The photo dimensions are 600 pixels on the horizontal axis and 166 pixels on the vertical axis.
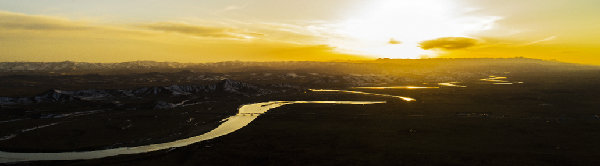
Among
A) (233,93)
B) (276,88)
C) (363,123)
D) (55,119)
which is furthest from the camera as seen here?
(276,88)

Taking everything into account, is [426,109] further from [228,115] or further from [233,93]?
[233,93]

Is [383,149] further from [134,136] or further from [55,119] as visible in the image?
[55,119]

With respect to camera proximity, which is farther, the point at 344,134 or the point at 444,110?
the point at 444,110

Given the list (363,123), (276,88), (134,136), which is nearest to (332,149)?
(363,123)

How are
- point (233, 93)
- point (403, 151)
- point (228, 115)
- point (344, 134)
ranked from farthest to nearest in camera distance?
1. point (233, 93)
2. point (228, 115)
3. point (344, 134)
4. point (403, 151)

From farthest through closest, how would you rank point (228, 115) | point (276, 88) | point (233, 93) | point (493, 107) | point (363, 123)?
point (276, 88) < point (233, 93) < point (493, 107) < point (228, 115) < point (363, 123)

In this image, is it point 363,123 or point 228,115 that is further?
point 228,115

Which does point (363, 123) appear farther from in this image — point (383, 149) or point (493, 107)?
point (493, 107)

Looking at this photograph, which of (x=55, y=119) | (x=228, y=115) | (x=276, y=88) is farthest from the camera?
(x=276, y=88)

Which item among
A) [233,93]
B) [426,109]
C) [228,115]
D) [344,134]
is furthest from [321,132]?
[233,93]
